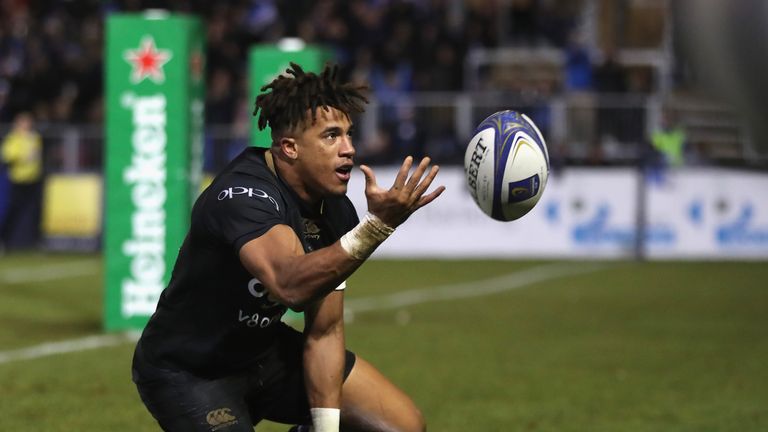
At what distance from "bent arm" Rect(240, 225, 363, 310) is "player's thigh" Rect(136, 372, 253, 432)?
0.63m

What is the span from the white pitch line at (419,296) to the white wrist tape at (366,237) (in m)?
6.37

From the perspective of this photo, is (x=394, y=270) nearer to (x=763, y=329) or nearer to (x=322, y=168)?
(x=763, y=329)

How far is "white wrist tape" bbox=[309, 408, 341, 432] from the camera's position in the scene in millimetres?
4910

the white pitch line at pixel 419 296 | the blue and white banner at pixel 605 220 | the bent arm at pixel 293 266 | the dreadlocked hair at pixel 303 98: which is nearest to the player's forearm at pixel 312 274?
the bent arm at pixel 293 266

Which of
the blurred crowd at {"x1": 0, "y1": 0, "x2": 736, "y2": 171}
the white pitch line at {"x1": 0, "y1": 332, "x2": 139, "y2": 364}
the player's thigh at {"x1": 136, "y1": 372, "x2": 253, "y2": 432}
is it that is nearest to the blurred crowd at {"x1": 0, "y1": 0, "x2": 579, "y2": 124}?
the blurred crowd at {"x1": 0, "y1": 0, "x2": 736, "y2": 171}

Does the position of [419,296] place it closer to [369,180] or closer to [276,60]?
[276,60]

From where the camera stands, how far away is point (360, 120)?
20.8m

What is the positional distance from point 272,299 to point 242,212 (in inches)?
15.5

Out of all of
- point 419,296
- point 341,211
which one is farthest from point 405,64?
point 341,211

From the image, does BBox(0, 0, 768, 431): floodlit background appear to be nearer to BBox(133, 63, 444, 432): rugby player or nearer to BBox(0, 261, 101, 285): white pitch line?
BBox(0, 261, 101, 285): white pitch line

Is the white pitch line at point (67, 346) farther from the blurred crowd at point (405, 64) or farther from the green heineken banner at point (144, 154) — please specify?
the blurred crowd at point (405, 64)

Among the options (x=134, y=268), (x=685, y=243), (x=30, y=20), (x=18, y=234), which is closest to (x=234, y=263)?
(x=134, y=268)

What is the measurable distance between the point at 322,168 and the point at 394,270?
1338 centimetres

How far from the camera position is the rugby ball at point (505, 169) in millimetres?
5008
